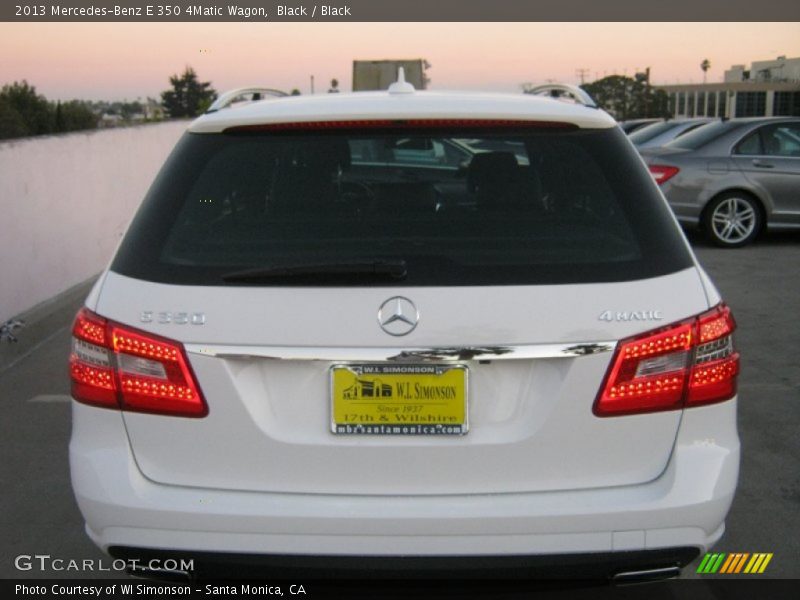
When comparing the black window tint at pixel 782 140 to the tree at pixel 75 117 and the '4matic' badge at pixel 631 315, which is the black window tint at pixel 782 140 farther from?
the '4matic' badge at pixel 631 315

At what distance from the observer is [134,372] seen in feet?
9.62

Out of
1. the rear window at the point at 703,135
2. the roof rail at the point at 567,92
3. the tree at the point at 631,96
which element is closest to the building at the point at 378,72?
the rear window at the point at 703,135

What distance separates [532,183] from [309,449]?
1.17 meters

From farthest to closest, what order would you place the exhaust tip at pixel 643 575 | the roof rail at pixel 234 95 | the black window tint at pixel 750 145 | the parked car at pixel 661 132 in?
1. the parked car at pixel 661 132
2. the black window tint at pixel 750 145
3. the roof rail at pixel 234 95
4. the exhaust tip at pixel 643 575

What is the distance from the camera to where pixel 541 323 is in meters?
2.81

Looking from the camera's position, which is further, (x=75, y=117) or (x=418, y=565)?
(x=75, y=117)

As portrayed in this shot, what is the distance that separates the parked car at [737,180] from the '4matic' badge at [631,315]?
1108cm

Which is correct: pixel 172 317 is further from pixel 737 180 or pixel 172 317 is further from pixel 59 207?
pixel 737 180

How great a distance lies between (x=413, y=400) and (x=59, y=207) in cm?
747

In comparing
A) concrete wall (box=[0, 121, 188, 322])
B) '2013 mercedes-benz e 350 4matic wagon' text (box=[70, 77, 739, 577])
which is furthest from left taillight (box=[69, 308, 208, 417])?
concrete wall (box=[0, 121, 188, 322])

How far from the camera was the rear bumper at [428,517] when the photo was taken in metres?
2.84

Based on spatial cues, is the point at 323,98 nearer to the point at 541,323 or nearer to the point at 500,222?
the point at 500,222

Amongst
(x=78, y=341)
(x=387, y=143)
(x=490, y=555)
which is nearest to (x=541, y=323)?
(x=490, y=555)

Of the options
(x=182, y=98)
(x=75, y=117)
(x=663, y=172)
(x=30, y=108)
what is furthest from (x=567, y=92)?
(x=182, y=98)
